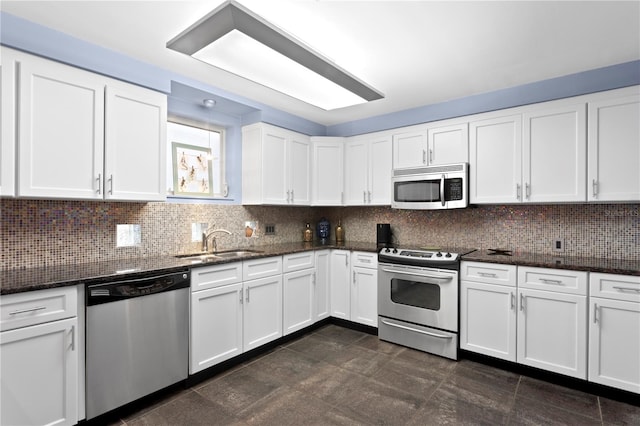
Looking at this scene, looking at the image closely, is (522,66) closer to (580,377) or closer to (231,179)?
(580,377)

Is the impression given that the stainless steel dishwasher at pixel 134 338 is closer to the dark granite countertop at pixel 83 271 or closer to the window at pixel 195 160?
the dark granite countertop at pixel 83 271

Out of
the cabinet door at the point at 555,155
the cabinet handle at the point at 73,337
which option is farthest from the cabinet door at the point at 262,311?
the cabinet door at the point at 555,155

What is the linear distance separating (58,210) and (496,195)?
3687 mm

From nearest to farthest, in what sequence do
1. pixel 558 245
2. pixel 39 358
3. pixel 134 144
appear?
pixel 39 358 < pixel 134 144 < pixel 558 245

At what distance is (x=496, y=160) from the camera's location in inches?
122

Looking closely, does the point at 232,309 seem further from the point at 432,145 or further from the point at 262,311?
the point at 432,145

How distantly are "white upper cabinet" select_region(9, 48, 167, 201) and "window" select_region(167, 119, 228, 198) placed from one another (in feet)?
1.91

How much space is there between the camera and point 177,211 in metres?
3.03

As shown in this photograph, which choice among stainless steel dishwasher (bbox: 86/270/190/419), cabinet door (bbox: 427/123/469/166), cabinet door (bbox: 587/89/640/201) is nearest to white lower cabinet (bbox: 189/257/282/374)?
stainless steel dishwasher (bbox: 86/270/190/419)

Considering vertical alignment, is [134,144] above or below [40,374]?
above

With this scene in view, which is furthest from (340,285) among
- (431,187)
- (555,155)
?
(555,155)

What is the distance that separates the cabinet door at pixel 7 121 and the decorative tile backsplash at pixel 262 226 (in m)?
0.34

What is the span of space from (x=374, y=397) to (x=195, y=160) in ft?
8.99

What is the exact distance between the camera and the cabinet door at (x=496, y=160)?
2.98m
